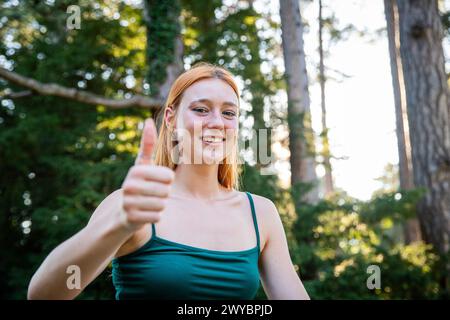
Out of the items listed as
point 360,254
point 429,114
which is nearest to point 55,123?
point 360,254

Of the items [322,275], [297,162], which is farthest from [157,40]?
[322,275]

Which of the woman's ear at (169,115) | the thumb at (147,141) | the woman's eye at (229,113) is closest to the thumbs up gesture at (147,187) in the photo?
the thumb at (147,141)

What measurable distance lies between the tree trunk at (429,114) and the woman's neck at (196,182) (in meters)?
7.46

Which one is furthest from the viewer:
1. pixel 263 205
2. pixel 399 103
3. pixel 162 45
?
pixel 399 103

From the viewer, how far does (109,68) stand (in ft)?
34.5

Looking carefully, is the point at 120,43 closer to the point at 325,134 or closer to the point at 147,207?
the point at 325,134

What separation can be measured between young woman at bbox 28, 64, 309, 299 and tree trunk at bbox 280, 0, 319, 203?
6856mm

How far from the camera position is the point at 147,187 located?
1.13 metres

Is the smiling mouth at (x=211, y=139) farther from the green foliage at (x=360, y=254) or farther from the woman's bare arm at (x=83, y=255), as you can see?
the green foliage at (x=360, y=254)

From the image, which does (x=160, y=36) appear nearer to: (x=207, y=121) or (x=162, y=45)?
(x=162, y=45)

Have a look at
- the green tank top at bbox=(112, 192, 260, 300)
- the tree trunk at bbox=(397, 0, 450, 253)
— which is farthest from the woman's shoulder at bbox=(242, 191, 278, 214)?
the tree trunk at bbox=(397, 0, 450, 253)

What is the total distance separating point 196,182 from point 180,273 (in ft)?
1.68

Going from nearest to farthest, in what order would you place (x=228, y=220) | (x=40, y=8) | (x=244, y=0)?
(x=228, y=220), (x=40, y=8), (x=244, y=0)

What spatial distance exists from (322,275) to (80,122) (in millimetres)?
5839
